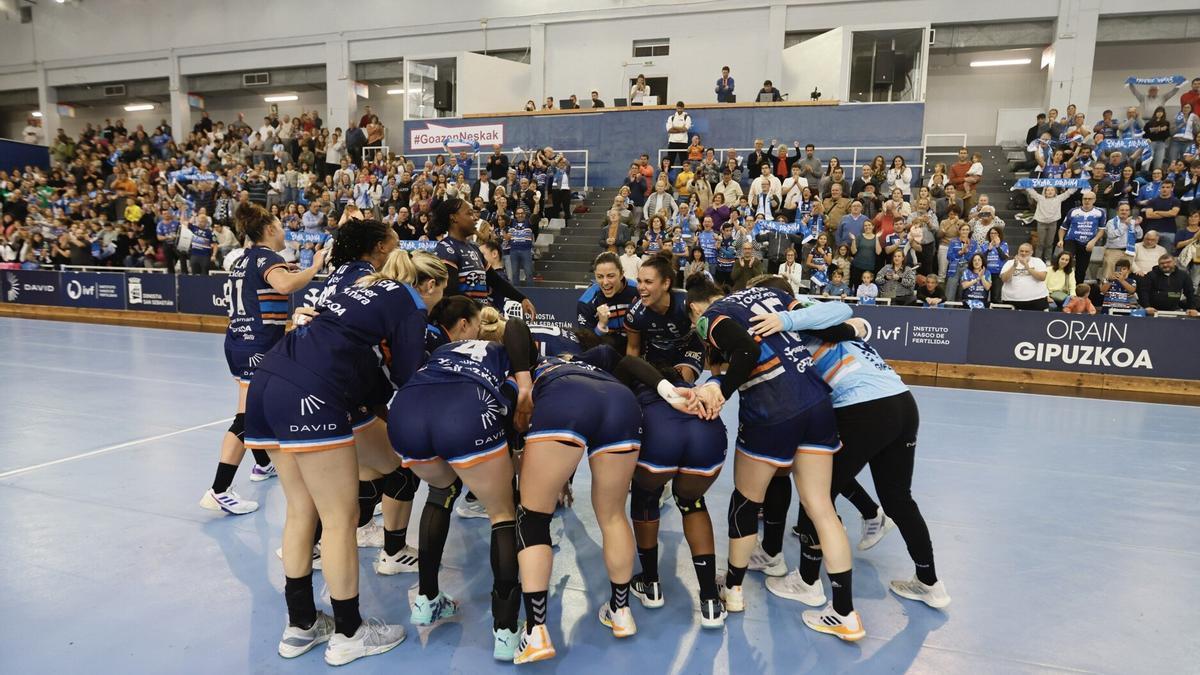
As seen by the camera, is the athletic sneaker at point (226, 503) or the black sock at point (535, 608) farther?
the athletic sneaker at point (226, 503)

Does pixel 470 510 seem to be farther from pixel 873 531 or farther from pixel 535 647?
pixel 873 531

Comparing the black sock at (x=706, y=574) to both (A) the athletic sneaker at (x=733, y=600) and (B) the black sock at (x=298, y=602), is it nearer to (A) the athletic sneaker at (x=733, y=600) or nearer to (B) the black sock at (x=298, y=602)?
(A) the athletic sneaker at (x=733, y=600)

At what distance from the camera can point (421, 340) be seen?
297cm

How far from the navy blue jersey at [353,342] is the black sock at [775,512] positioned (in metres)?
2.02

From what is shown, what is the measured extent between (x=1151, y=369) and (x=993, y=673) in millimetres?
9086

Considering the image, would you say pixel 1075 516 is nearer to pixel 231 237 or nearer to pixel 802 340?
pixel 802 340

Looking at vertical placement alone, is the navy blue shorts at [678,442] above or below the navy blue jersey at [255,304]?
below

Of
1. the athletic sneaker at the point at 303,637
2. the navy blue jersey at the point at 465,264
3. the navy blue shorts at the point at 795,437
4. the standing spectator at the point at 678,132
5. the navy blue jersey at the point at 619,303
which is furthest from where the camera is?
the standing spectator at the point at 678,132

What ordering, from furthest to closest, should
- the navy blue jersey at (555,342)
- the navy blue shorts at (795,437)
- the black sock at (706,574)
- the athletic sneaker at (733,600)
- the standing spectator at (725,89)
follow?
the standing spectator at (725,89)
the navy blue jersey at (555,342)
the athletic sneaker at (733,600)
the black sock at (706,574)
the navy blue shorts at (795,437)

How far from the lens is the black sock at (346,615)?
9.65 feet

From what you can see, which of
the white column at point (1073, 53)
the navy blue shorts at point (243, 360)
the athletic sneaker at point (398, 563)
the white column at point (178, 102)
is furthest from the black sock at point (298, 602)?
the white column at point (178, 102)

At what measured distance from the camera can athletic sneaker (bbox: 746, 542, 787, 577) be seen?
382cm

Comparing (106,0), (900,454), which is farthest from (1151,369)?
(106,0)

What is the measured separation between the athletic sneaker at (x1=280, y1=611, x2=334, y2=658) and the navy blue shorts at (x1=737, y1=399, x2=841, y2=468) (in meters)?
2.11
